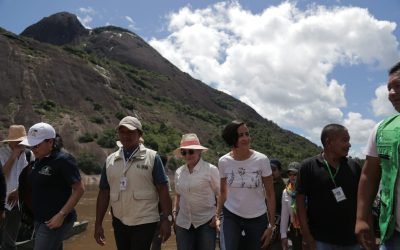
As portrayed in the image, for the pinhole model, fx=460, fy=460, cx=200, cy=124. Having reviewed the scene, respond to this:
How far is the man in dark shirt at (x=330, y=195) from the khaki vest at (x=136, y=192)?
56.4 inches

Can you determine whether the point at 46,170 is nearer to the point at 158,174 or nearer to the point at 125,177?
the point at 125,177

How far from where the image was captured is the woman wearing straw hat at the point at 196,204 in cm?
531

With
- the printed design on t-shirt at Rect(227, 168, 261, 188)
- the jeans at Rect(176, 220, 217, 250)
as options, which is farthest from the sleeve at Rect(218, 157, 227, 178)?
the jeans at Rect(176, 220, 217, 250)

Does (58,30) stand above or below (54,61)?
above

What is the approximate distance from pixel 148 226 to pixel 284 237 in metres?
2.06

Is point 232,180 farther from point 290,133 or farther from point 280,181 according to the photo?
point 290,133

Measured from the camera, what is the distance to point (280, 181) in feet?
20.7

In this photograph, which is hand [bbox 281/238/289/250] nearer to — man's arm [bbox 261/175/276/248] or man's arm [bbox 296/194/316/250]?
man's arm [bbox 261/175/276/248]

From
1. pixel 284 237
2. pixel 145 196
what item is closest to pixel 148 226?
pixel 145 196

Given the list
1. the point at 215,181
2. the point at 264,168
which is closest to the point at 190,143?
the point at 215,181

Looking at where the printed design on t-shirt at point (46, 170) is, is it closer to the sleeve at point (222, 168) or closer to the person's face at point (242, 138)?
the sleeve at point (222, 168)

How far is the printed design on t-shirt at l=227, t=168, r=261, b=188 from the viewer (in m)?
4.98

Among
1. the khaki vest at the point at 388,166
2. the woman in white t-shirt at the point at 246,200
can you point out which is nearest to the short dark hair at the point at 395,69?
the khaki vest at the point at 388,166

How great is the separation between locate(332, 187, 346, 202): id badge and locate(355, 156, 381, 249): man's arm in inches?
38.4
